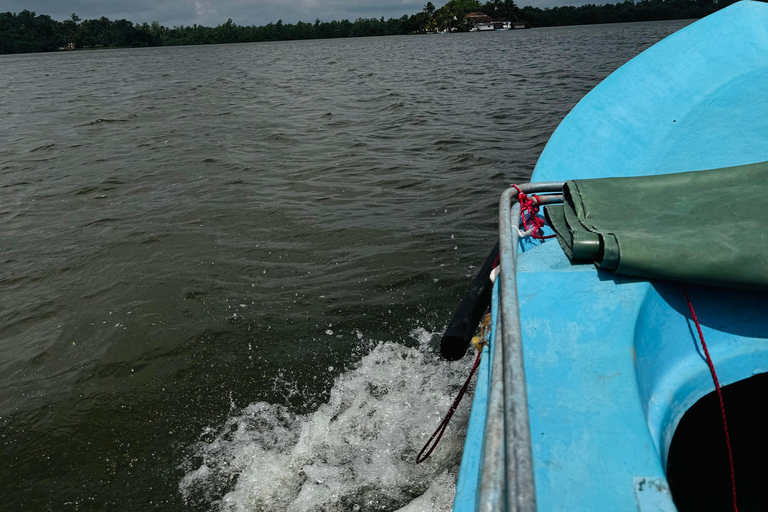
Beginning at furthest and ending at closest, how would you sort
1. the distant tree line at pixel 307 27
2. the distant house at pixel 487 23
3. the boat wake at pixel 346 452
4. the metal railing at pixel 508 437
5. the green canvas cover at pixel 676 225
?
1. the distant house at pixel 487 23
2. the distant tree line at pixel 307 27
3. the boat wake at pixel 346 452
4. the green canvas cover at pixel 676 225
5. the metal railing at pixel 508 437

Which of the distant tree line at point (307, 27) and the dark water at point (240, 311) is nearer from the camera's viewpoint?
the dark water at point (240, 311)

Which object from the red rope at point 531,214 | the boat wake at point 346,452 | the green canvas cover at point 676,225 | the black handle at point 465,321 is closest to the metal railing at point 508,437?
the green canvas cover at point 676,225

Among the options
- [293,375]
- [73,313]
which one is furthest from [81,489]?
[73,313]

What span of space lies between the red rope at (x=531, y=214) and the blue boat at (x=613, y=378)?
0.05 meters

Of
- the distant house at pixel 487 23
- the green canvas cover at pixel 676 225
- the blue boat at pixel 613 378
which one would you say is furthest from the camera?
the distant house at pixel 487 23

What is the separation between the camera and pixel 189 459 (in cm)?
277

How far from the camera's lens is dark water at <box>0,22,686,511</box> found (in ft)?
8.77

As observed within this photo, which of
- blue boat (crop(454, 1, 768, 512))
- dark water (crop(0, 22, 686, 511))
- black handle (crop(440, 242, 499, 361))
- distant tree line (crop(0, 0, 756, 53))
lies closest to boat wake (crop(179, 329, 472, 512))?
dark water (crop(0, 22, 686, 511))

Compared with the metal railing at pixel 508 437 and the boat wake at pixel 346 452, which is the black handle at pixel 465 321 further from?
the boat wake at pixel 346 452

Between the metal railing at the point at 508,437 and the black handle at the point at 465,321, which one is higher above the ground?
the metal railing at the point at 508,437

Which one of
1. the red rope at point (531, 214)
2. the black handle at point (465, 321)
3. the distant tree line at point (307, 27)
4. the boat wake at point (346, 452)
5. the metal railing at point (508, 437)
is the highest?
the distant tree line at point (307, 27)

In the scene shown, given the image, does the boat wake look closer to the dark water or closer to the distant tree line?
the dark water

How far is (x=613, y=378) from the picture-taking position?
1456 mm

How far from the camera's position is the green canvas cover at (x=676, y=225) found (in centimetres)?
154
